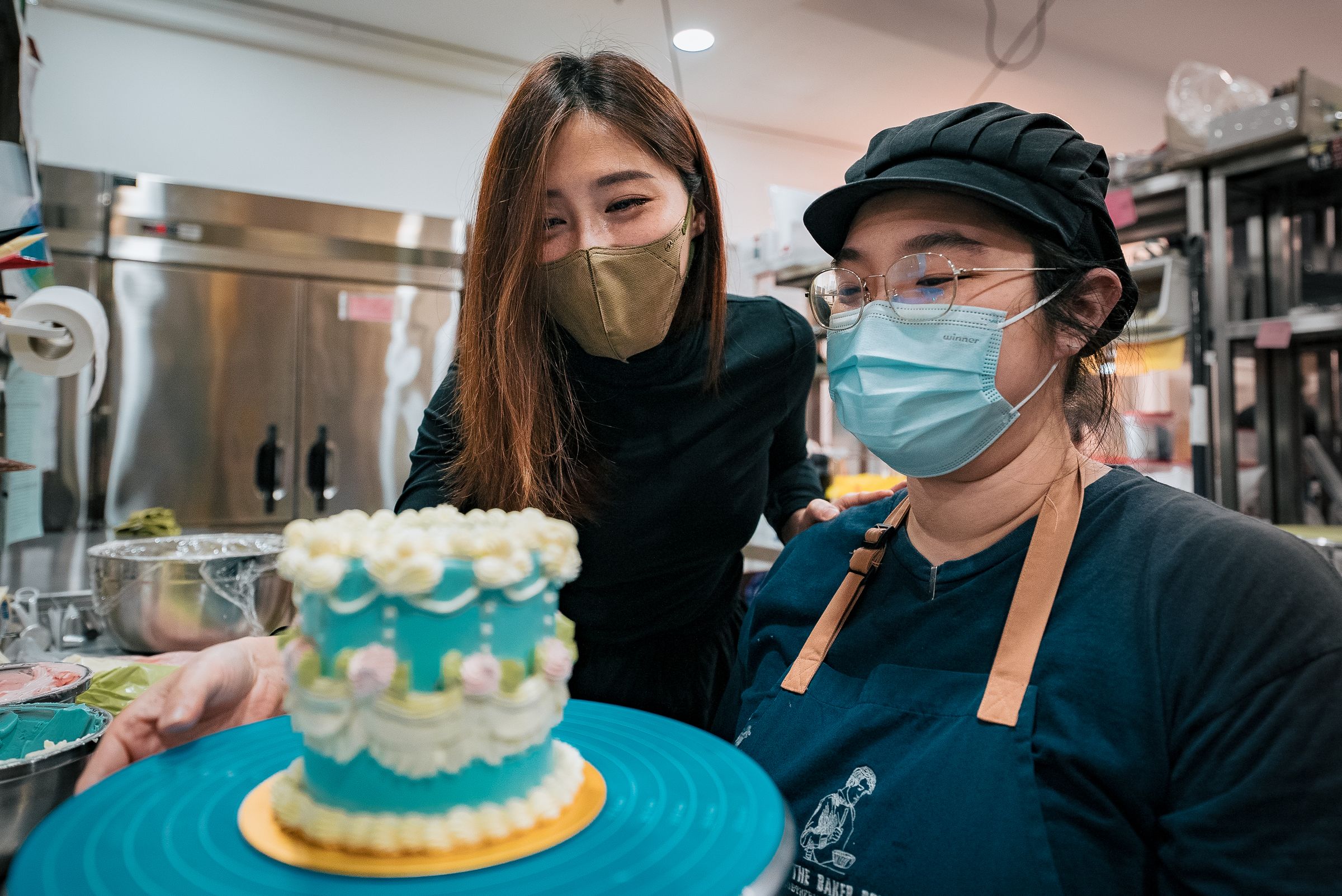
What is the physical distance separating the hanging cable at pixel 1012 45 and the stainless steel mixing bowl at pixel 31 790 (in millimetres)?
4969

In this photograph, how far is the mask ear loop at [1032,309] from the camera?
43.4 inches

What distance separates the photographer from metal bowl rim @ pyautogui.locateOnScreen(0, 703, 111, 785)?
786 mm

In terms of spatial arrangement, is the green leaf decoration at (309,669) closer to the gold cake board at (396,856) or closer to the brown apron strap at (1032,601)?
the gold cake board at (396,856)

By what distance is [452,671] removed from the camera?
0.69 metres

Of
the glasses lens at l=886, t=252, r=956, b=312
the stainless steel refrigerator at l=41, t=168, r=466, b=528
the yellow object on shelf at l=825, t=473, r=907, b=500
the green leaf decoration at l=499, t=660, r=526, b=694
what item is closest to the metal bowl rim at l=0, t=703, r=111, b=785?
the green leaf decoration at l=499, t=660, r=526, b=694

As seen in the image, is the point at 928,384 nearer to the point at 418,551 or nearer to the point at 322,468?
the point at 418,551

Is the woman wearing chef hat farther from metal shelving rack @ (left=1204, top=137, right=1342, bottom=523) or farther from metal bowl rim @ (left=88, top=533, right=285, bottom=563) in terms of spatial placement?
metal shelving rack @ (left=1204, top=137, right=1342, bottom=523)

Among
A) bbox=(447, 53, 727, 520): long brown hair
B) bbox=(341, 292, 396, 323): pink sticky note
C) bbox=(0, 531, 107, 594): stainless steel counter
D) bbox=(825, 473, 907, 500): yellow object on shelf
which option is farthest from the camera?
bbox=(341, 292, 396, 323): pink sticky note

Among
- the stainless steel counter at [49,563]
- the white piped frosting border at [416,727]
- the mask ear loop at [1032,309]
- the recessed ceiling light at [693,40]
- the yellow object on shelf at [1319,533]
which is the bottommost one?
the stainless steel counter at [49,563]

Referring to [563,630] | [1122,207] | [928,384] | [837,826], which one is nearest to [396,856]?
[563,630]

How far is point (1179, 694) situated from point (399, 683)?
79cm

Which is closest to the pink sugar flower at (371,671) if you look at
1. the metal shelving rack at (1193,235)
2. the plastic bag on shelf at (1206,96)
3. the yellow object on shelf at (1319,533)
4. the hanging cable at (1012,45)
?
the yellow object on shelf at (1319,533)

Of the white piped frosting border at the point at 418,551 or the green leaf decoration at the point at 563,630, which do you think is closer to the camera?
the white piped frosting border at the point at 418,551

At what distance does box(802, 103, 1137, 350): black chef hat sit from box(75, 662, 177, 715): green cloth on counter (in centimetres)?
123
